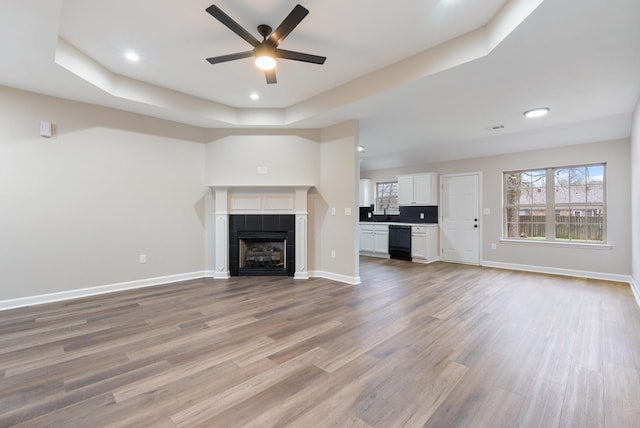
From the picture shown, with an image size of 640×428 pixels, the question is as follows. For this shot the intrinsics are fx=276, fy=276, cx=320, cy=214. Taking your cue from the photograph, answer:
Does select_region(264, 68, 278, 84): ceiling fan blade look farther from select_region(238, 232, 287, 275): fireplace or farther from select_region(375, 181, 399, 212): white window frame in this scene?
select_region(375, 181, 399, 212): white window frame

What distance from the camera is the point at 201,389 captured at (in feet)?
5.66

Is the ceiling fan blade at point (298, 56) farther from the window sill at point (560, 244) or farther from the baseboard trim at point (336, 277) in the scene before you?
the window sill at point (560, 244)

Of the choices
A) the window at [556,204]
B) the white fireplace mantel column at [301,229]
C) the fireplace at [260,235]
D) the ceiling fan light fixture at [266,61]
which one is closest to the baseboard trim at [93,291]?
the fireplace at [260,235]

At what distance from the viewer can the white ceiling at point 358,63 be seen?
7.40 ft

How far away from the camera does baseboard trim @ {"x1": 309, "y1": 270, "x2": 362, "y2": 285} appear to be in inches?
169

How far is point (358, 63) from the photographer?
10.5ft

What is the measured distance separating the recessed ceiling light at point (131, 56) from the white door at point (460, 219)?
6.06 metres

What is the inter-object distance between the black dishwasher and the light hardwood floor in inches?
109

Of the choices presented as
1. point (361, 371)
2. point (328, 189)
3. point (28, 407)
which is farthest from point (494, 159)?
point (28, 407)

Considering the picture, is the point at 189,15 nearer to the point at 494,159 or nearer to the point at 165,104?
the point at 165,104

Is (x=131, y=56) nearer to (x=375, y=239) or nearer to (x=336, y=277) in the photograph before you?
(x=336, y=277)

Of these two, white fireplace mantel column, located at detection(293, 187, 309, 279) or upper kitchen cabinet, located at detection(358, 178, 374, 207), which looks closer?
white fireplace mantel column, located at detection(293, 187, 309, 279)

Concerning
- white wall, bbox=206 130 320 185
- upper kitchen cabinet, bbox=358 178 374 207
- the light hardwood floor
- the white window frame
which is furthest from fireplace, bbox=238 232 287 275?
the white window frame

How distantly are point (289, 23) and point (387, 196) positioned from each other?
5.91 metres
